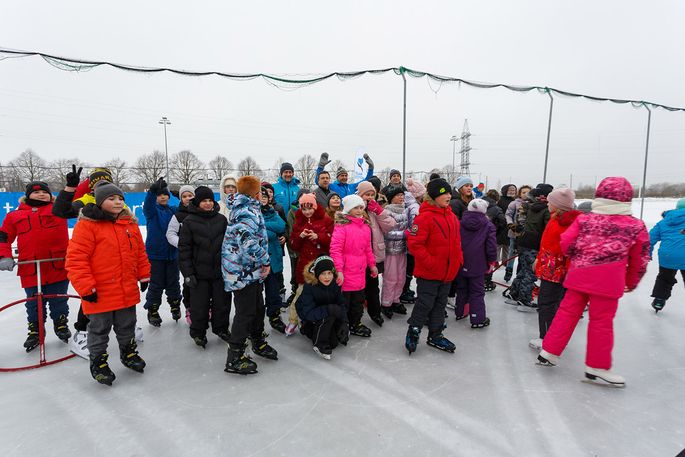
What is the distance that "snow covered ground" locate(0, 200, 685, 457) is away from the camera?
2104 millimetres

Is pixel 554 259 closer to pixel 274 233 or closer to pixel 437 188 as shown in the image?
pixel 437 188

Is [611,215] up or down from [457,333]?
up

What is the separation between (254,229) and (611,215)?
2.98 m

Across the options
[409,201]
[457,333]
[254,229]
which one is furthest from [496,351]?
[254,229]

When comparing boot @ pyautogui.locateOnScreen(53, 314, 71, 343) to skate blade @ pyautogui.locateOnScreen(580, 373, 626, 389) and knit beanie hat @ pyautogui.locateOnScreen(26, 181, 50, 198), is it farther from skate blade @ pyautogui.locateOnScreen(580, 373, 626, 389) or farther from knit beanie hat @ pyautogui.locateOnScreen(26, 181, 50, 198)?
skate blade @ pyautogui.locateOnScreen(580, 373, 626, 389)

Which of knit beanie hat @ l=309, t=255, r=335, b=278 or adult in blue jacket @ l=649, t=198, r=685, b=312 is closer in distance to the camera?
knit beanie hat @ l=309, t=255, r=335, b=278

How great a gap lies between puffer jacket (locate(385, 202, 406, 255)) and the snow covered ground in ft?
3.56

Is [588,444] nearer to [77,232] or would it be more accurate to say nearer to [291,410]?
[291,410]

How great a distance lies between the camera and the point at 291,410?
243 centimetres

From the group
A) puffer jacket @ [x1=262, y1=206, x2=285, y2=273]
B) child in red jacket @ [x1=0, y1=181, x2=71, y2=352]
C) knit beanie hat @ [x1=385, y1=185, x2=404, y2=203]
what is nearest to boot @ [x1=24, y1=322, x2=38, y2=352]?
child in red jacket @ [x1=0, y1=181, x2=71, y2=352]

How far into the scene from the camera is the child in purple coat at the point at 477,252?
3.87 m

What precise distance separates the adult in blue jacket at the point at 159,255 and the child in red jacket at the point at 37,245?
793 millimetres

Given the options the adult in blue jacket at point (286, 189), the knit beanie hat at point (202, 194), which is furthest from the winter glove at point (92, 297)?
the adult in blue jacket at point (286, 189)

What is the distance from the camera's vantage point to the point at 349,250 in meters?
3.53
